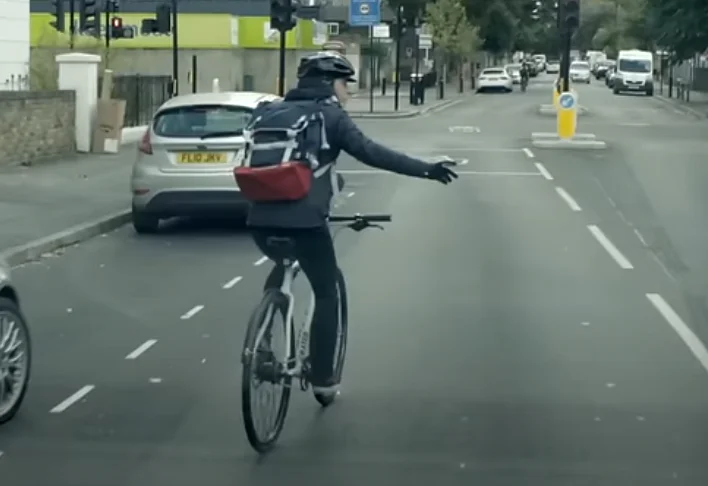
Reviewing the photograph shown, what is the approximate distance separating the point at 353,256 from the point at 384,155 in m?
7.18

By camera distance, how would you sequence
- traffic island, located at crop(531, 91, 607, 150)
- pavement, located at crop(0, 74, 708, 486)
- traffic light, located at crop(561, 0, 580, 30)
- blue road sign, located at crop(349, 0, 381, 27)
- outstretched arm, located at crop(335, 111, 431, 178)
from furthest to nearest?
blue road sign, located at crop(349, 0, 381, 27), traffic island, located at crop(531, 91, 607, 150), traffic light, located at crop(561, 0, 580, 30), outstretched arm, located at crop(335, 111, 431, 178), pavement, located at crop(0, 74, 708, 486)

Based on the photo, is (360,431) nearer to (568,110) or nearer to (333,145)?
(333,145)

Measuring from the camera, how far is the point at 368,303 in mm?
11227

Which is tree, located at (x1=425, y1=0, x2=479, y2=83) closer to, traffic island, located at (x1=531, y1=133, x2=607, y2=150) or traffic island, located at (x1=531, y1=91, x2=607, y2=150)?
traffic island, located at (x1=531, y1=133, x2=607, y2=150)

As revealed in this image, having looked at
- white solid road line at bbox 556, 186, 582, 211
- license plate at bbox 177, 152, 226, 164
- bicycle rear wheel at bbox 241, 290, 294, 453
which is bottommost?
white solid road line at bbox 556, 186, 582, 211

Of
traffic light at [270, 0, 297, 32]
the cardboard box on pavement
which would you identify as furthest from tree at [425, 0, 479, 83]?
the cardboard box on pavement

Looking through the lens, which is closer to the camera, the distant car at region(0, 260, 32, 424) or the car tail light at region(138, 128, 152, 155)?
the distant car at region(0, 260, 32, 424)

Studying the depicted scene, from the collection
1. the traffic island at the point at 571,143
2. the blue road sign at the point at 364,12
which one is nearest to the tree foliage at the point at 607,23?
the traffic island at the point at 571,143

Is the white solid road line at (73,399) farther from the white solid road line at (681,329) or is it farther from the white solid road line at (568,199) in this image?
the white solid road line at (568,199)

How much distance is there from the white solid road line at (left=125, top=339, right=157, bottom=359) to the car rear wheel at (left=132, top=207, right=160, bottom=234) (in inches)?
239

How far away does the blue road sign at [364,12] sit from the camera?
52344mm

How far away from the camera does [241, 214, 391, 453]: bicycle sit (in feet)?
21.2

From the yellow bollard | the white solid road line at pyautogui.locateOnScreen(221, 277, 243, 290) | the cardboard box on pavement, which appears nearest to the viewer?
the white solid road line at pyautogui.locateOnScreen(221, 277, 243, 290)

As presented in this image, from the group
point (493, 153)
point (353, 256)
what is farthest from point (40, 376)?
point (493, 153)
